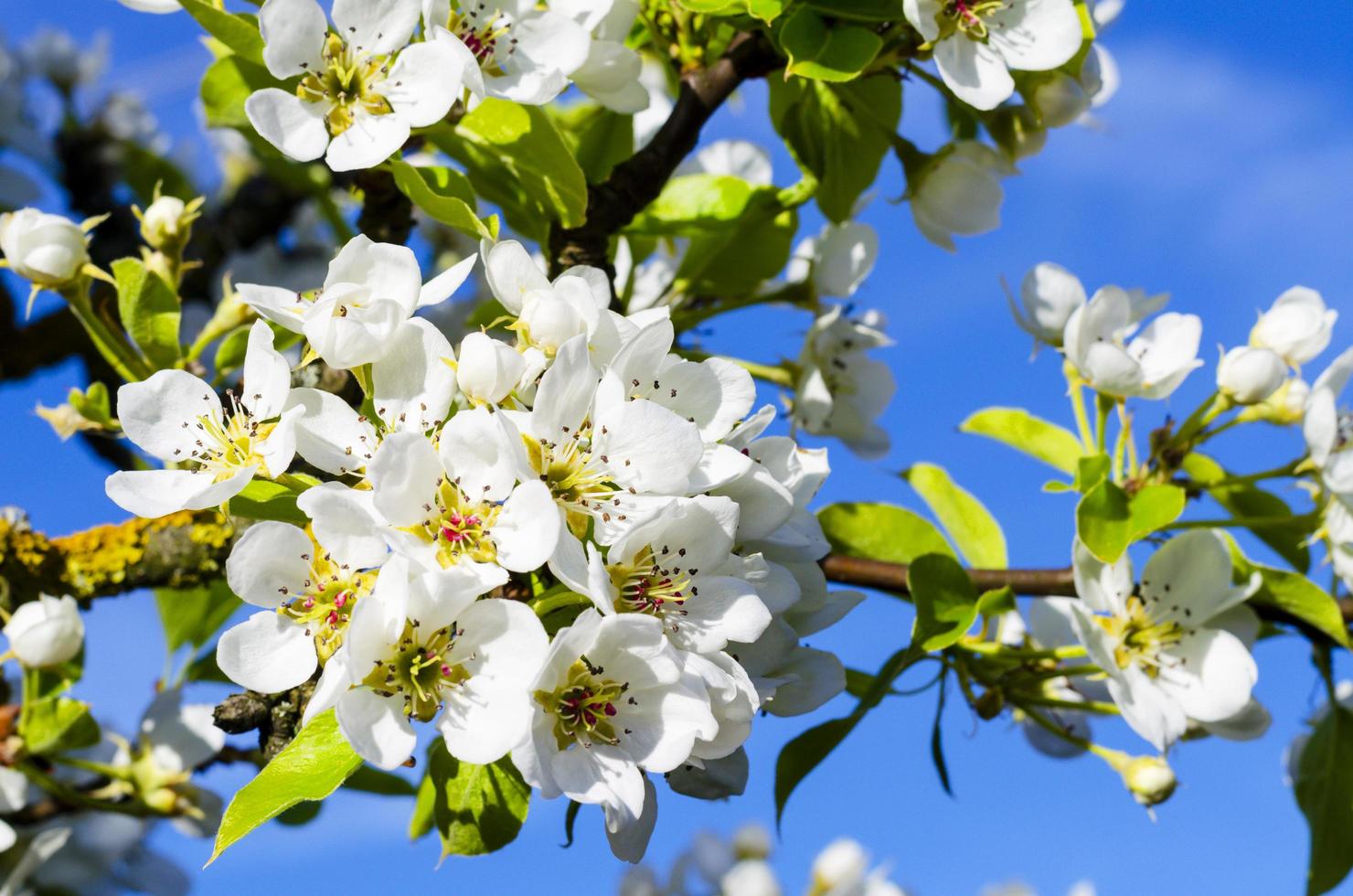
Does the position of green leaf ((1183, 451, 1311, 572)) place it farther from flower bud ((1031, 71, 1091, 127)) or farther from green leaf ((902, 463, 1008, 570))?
flower bud ((1031, 71, 1091, 127))

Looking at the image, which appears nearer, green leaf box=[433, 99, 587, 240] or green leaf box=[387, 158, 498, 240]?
green leaf box=[387, 158, 498, 240]

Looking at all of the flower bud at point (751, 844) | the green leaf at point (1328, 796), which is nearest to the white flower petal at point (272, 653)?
the green leaf at point (1328, 796)

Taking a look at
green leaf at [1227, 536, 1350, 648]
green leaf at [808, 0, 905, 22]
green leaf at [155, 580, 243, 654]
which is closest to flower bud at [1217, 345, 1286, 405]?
green leaf at [1227, 536, 1350, 648]

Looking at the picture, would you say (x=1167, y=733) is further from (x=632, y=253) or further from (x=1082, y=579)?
(x=632, y=253)

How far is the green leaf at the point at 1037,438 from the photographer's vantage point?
7.15 feet

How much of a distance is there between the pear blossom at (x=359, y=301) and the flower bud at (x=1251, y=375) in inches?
46.6

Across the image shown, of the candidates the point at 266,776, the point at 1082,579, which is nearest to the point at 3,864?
the point at 266,776

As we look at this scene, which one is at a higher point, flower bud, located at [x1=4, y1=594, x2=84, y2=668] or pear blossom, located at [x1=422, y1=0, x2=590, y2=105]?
pear blossom, located at [x1=422, y1=0, x2=590, y2=105]

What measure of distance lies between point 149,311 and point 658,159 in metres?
0.79

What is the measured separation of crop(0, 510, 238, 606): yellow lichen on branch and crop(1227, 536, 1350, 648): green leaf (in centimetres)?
157

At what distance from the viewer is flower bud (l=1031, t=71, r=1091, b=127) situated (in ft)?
6.60

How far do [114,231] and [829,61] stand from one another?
2.88 m

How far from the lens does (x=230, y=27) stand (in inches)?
66.2

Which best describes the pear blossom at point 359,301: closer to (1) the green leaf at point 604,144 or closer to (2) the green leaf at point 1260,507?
(1) the green leaf at point 604,144
